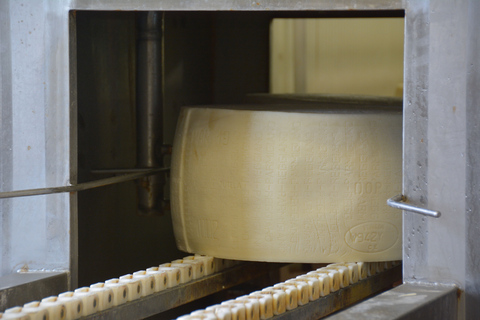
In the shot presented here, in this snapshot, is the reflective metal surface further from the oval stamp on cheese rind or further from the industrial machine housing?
the oval stamp on cheese rind

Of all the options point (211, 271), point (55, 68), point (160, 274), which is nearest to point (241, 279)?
point (211, 271)

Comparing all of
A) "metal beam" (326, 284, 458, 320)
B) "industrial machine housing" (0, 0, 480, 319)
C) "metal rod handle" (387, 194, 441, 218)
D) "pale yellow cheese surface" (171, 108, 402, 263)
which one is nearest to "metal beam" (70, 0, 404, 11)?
"industrial machine housing" (0, 0, 480, 319)

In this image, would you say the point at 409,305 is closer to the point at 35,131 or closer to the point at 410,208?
the point at 410,208

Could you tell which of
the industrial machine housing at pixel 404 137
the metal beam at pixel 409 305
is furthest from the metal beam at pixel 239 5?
the metal beam at pixel 409 305

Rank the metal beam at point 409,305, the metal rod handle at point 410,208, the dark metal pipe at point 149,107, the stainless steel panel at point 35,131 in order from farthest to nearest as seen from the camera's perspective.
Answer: the dark metal pipe at point 149,107, the stainless steel panel at point 35,131, the metal rod handle at point 410,208, the metal beam at point 409,305

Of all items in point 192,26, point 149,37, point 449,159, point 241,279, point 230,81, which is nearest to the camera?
point 449,159

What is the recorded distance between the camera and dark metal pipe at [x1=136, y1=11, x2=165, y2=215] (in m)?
1.74

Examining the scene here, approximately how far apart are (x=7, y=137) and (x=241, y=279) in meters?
0.63

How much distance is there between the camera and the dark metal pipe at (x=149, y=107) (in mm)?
1737

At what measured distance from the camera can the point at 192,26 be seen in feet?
7.29

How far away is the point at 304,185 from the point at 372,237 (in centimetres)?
19

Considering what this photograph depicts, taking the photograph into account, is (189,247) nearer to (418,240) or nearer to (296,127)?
(296,127)

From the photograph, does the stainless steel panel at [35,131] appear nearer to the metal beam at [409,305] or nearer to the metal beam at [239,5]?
the metal beam at [239,5]

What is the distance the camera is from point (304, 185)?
1.36 meters
